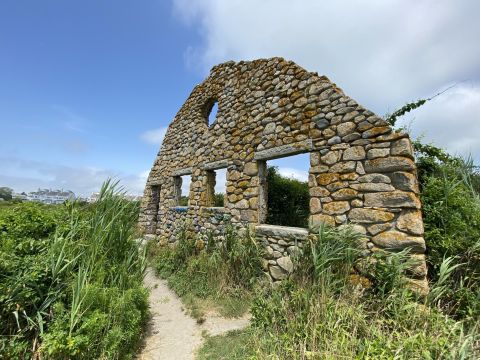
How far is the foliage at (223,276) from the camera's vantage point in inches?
170

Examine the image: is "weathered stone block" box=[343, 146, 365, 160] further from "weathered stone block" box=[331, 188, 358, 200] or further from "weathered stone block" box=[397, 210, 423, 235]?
"weathered stone block" box=[397, 210, 423, 235]

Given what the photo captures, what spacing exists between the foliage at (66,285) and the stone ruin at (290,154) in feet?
8.49

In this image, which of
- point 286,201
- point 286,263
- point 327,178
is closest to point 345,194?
point 327,178

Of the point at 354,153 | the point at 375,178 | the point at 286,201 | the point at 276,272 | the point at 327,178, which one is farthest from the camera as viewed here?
the point at 286,201

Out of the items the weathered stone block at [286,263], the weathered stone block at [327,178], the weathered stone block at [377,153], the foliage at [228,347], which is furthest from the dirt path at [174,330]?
the weathered stone block at [377,153]

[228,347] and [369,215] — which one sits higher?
[369,215]

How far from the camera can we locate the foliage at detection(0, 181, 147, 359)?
7.54 ft

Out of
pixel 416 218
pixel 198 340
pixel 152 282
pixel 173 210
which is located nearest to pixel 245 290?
pixel 198 340

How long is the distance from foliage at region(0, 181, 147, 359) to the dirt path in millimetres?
277

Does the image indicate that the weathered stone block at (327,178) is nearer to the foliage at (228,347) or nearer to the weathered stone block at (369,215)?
the weathered stone block at (369,215)

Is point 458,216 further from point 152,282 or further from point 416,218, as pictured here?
point 152,282

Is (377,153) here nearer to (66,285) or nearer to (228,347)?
(228,347)

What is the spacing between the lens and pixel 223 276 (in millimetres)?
4652

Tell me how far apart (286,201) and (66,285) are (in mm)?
6391
